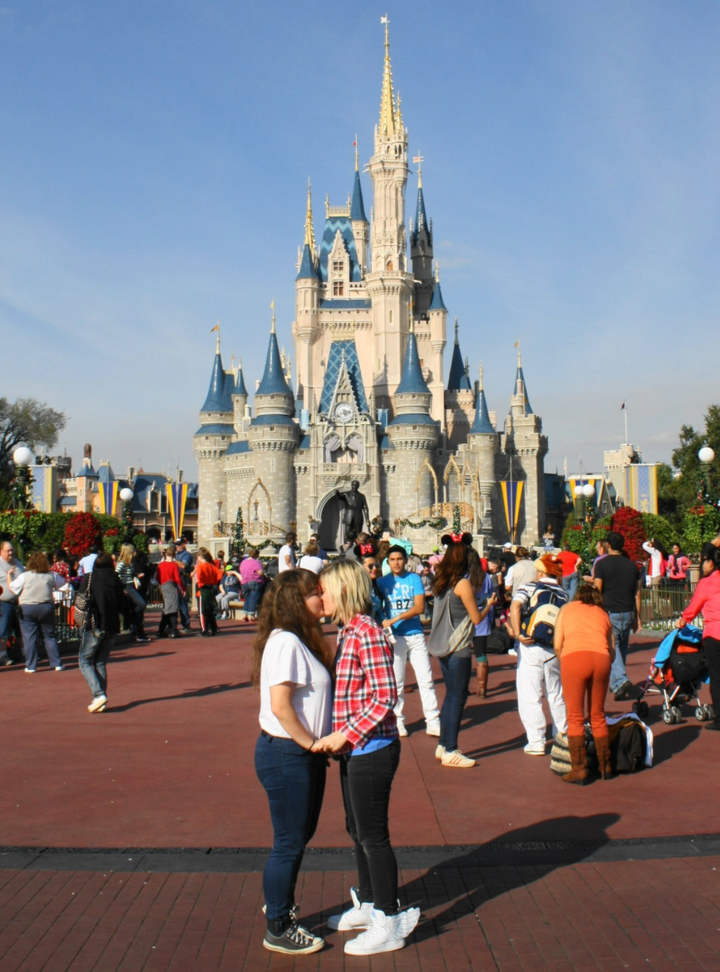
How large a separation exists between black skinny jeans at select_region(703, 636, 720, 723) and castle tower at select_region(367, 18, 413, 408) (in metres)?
58.4

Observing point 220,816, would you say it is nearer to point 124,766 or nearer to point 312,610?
point 124,766

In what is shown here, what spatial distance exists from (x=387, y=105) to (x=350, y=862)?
233 feet

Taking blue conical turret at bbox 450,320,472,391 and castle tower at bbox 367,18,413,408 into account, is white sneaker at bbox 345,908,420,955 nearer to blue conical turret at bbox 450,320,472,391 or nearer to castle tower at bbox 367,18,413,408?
castle tower at bbox 367,18,413,408

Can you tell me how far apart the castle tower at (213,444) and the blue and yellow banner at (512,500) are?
61.4ft

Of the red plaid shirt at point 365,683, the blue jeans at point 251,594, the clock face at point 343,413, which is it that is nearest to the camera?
the red plaid shirt at point 365,683

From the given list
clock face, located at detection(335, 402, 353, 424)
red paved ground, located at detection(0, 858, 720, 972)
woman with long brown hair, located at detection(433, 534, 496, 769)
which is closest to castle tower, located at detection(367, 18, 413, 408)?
clock face, located at detection(335, 402, 353, 424)

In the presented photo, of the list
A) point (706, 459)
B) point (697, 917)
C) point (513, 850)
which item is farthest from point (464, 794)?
point (706, 459)

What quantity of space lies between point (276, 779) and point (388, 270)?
214 ft

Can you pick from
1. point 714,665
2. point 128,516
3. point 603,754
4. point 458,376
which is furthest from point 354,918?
point 458,376

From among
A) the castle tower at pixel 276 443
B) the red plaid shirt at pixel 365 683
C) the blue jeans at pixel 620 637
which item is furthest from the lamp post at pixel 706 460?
the castle tower at pixel 276 443

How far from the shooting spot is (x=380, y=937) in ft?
13.9

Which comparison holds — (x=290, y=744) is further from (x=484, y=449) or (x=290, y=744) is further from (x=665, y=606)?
(x=484, y=449)

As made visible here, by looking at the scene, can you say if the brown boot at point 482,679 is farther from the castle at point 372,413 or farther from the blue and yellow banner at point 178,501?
the blue and yellow banner at point 178,501

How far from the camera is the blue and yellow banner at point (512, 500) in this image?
5841cm
